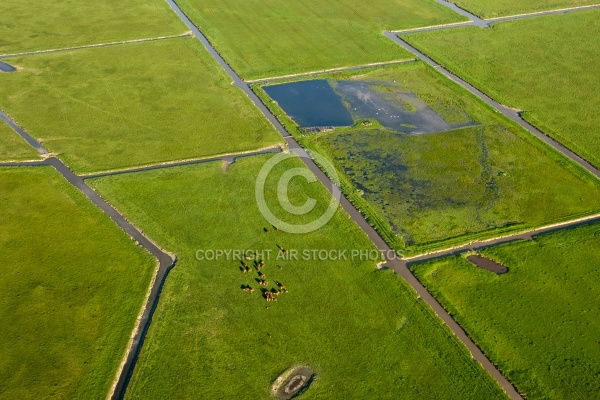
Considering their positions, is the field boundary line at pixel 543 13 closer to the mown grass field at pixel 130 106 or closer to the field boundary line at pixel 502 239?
the mown grass field at pixel 130 106

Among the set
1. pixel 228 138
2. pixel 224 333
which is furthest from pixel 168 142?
pixel 224 333

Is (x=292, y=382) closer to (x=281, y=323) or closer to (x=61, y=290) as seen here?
(x=281, y=323)

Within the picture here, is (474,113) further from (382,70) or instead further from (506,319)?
(506,319)

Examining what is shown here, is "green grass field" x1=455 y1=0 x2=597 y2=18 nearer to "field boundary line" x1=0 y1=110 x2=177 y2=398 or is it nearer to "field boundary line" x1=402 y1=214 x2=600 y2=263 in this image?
"field boundary line" x1=402 y1=214 x2=600 y2=263

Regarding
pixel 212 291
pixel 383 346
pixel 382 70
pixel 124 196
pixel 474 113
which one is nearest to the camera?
pixel 383 346

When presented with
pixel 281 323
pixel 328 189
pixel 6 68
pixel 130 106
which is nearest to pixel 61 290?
pixel 281 323

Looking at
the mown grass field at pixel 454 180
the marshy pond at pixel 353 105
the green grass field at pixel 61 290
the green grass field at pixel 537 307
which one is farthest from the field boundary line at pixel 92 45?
the green grass field at pixel 537 307
